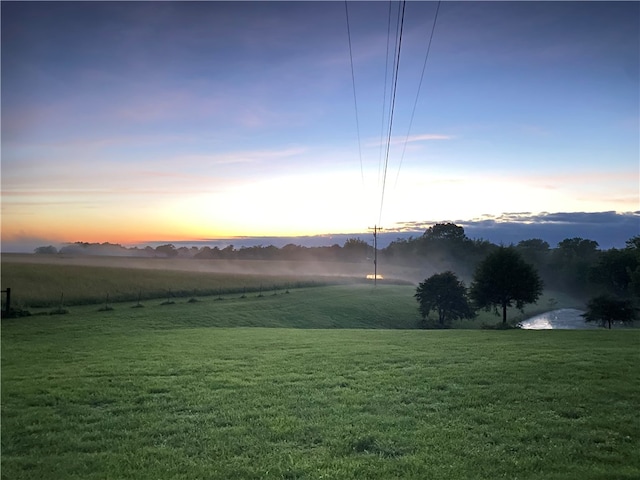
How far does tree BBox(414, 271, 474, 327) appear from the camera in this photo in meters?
55.8

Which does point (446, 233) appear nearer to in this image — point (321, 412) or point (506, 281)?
point (506, 281)

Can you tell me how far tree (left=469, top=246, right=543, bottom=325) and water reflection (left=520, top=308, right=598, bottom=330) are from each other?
15.4 metres

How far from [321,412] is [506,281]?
4246 centimetres

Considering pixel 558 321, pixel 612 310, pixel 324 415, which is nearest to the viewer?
pixel 324 415

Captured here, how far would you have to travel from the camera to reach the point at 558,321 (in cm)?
7125

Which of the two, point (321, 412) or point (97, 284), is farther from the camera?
point (97, 284)

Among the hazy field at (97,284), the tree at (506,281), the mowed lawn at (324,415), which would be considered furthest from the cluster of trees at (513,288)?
the mowed lawn at (324,415)

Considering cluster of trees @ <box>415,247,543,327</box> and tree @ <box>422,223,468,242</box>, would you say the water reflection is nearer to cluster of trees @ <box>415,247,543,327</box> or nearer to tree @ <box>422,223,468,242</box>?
cluster of trees @ <box>415,247,543,327</box>

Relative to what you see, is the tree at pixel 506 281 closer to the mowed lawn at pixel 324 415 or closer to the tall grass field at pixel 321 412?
the tall grass field at pixel 321 412

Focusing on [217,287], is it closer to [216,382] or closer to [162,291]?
[162,291]

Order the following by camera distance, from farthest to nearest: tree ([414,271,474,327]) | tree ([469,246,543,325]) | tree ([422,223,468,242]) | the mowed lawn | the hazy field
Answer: tree ([422,223,468,242]) < tree ([414,271,474,327]) < tree ([469,246,543,325]) < the hazy field < the mowed lawn

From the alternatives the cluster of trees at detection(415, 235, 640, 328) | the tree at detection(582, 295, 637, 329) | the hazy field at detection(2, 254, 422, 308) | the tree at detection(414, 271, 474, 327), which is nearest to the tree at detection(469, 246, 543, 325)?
the cluster of trees at detection(415, 235, 640, 328)

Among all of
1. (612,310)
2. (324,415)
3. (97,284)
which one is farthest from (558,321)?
(324,415)

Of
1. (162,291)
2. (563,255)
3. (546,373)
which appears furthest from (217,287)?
(563,255)
